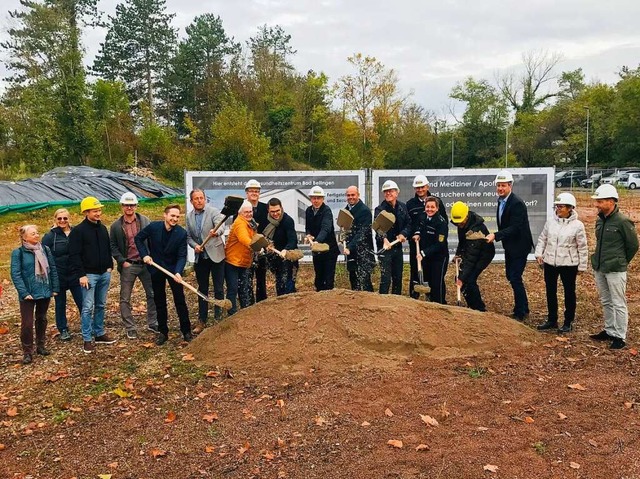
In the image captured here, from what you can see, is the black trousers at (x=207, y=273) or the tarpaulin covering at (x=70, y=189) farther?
the tarpaulin covering at (x=70, y=189)

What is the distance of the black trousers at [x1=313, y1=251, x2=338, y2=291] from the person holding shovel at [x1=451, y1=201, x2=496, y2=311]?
169 centimetres

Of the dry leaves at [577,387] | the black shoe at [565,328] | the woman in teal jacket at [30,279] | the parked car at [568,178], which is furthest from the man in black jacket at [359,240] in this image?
the parked car at [568,178]

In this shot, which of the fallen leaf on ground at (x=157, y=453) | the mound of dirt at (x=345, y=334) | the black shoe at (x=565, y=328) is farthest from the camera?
the black shoe at (x=565, y=328)

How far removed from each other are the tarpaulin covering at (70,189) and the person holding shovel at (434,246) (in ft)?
50.0

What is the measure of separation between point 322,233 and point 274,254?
0.71 meters

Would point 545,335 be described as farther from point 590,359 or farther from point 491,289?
point 491,289

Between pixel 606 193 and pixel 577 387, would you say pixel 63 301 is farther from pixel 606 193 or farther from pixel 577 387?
pixel 606 193

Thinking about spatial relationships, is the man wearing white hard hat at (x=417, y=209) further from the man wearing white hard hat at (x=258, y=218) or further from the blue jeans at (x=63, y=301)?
the blue jeans at (x=63, y=301)

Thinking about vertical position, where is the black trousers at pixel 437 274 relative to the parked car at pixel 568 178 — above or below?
below

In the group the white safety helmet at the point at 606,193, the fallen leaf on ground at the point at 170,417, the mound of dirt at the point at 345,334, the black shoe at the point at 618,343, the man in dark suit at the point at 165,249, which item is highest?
the white safety helmet at the point at 606,193

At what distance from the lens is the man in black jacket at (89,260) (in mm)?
6395

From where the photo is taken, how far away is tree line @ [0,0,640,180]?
3028cm

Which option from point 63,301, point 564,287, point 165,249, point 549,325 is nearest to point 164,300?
point 165,249

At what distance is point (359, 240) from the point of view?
25.3ft
